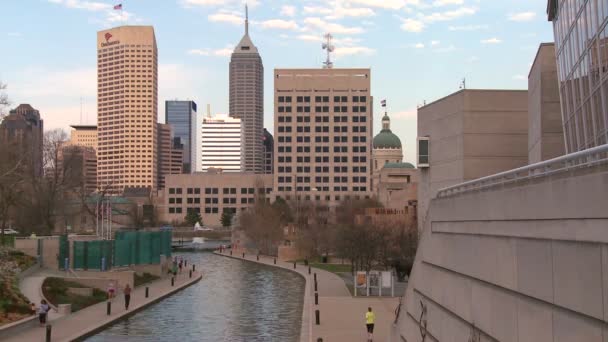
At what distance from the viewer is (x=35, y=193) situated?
3014 inches

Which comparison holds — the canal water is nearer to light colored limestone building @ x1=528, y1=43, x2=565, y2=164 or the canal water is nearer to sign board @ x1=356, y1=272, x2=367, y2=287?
sign board @ x1=356, y1=272, x2=367, y2=287

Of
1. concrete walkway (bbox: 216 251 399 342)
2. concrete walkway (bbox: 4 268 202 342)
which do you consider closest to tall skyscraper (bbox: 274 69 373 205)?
concrete walkway (bbox: 216 251 399 342)

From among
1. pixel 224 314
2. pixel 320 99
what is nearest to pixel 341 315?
pixel 224 314

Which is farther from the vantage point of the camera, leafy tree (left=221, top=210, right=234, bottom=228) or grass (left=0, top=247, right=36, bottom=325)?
leafy tree (left=221, top=210, right=234, bottom=228)

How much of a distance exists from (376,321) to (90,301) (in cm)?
1742

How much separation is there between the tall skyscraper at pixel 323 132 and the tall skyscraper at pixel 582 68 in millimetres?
157994

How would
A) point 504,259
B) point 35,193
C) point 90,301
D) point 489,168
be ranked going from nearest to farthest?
point 504,259 < point 90,301 < point 489,168 < point 35,193

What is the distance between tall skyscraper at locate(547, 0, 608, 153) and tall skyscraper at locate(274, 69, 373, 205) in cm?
15799

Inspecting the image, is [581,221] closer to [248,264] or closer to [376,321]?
[376,321]

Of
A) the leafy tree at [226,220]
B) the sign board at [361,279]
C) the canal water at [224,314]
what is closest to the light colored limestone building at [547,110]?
the canal water at [224,314]

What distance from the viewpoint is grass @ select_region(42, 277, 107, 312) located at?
39969 millimetres

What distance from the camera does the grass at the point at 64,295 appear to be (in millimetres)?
39969

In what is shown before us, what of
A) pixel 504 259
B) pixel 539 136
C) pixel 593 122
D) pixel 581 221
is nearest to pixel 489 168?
pixel 539 136

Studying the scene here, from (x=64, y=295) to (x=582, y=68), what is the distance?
30062 millimetres
